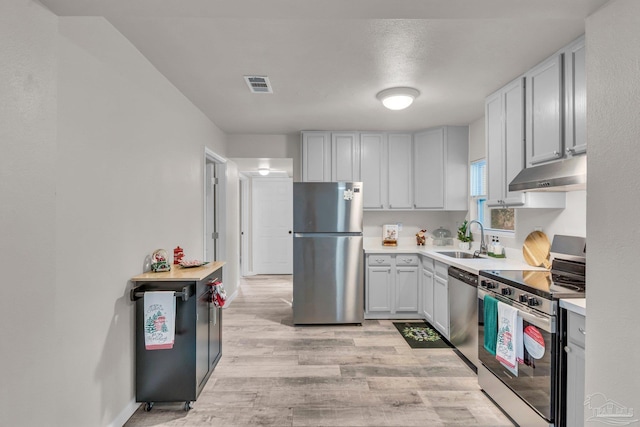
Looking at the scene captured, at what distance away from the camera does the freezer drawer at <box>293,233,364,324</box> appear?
4105 millimetres

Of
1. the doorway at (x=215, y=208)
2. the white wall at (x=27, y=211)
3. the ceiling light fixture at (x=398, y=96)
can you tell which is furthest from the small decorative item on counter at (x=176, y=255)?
the ceiling light fixture at (x=398, y=96)

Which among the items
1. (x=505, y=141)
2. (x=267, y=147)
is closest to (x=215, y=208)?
(x=267, y=147)

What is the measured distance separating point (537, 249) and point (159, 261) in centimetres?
311

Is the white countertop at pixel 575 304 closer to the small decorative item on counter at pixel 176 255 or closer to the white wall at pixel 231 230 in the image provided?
the small decorative item on counter at pixel 176 255

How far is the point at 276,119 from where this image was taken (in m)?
4.05

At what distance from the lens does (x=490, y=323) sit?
93.3 inches

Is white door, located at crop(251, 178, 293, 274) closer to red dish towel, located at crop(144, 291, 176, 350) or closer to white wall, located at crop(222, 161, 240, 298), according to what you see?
white wall, located at crop(222, 161, 240, 298)

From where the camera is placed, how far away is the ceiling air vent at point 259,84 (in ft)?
9.20

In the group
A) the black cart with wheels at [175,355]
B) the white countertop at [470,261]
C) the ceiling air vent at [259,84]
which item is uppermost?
the ceiling air vent at [259,84]

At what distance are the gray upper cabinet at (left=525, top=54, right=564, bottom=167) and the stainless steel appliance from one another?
68 cm

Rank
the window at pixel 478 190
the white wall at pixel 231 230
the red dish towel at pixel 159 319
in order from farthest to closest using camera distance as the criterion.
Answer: the white wall at pixel 231 230, the window at pixel 478 190, the red dish towel at pixel 159 319

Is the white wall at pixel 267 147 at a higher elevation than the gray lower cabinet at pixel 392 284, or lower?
higher

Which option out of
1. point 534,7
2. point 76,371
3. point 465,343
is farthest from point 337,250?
point 534,7

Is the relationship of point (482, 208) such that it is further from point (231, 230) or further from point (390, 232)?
point (231, 230)
